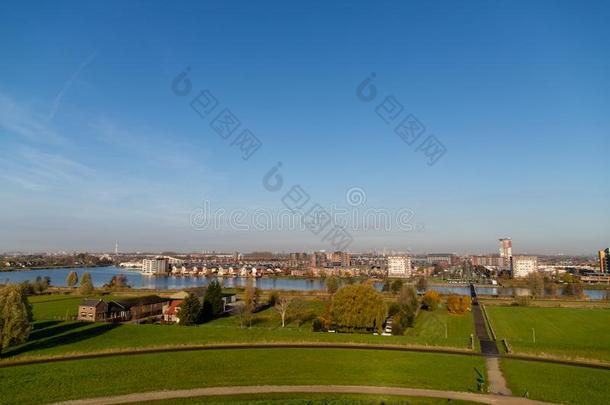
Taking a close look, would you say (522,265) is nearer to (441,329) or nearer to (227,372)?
(441,329)

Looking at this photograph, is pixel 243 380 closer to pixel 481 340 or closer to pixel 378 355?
pixel 378 355

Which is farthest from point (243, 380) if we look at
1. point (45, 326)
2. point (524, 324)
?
point (524, 324)

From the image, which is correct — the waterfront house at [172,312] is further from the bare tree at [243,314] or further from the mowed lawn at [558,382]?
the mowed lawn at [558,382]

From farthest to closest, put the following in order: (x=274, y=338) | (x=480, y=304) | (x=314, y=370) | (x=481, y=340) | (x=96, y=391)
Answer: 1. (x=480, y=304)
2. (x=481, y=340)
3. (x=274, y=338)
4. (x=314, y=370)
5. (x=96, y=391)

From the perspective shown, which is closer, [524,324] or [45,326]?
[45,326]

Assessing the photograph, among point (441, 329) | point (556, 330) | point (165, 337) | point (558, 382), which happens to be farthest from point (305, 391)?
point (556, 330)
